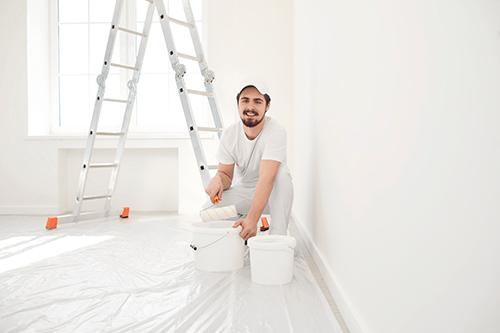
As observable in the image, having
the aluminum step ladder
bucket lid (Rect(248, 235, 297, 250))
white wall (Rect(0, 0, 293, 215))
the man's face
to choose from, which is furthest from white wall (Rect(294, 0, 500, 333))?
white wall (Rect(0, 0, 293, 215))

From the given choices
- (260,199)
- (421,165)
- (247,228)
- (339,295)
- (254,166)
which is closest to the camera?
(421,165)

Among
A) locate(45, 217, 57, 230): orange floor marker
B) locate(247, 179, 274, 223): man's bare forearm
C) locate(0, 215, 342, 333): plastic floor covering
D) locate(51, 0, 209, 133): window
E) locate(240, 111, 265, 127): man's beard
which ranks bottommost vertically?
locate(0, 215, 342, 333): plastic floor covering

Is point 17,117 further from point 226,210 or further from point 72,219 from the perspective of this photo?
point 226,210

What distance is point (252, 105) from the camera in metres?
1.96

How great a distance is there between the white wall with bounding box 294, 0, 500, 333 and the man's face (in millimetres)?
739

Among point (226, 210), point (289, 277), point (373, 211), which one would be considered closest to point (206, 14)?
point (226, 210)

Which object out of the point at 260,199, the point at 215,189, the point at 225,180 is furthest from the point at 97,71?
the point at 260,199

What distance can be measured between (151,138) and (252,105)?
74.6 inches

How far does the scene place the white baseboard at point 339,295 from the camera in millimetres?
1030

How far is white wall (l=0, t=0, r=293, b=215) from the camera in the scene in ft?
11.6

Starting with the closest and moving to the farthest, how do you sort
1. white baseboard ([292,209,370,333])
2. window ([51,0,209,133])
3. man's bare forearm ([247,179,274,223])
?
white baseboard ([292,209,370,333]), man's bare forearm ([247,179,274,223]), window ([51,0,209,133])

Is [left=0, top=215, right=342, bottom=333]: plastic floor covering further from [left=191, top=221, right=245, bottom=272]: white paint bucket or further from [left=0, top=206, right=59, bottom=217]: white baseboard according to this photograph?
[left=0, top=206, right=59, bottom=217]: white baseboard

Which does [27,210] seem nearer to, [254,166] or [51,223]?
[51,223]

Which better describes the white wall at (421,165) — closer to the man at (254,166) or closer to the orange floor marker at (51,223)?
the man at (254,166)
